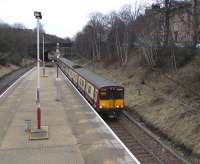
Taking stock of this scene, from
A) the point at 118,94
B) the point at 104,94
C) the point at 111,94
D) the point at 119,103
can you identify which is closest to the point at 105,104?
the point at 104,94

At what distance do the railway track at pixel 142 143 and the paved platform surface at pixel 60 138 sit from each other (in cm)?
149

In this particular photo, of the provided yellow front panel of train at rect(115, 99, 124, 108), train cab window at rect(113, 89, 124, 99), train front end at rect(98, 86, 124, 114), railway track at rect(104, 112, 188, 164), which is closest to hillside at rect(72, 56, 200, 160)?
railway track at rect(104, 112, 188, 164)

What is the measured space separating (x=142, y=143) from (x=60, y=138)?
15.7ft

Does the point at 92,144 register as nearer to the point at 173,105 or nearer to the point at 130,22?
the point at 173,105

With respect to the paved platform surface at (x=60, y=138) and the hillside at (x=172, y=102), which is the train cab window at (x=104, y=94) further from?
the hillside at (x=172, y=102)

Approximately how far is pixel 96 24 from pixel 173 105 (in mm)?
64745

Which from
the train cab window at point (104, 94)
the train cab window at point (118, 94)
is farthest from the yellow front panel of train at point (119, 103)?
the train cab window at point (104, 94)

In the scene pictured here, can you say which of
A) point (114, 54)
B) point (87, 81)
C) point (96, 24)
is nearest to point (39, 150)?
point (87, 81)

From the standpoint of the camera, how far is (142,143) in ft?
68.5

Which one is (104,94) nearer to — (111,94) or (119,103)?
(111,94)

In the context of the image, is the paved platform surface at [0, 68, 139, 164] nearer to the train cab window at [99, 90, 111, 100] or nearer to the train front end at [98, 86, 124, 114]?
the train front end at [98, 86, 124, 114]

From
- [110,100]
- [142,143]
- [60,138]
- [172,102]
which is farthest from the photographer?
[110,100]

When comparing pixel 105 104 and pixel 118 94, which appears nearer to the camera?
pixel 105 104

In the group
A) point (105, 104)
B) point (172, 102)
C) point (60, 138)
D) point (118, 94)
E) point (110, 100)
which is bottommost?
point (60, 138)
